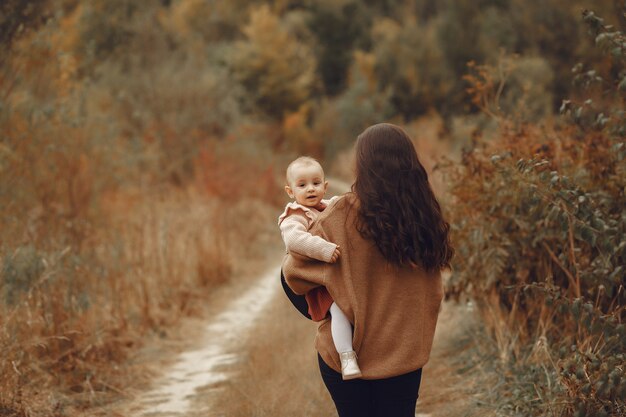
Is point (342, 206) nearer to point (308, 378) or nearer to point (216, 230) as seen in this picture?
point (308, 378)

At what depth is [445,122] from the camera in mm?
27781

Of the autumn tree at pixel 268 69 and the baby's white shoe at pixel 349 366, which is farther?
the autumn tree at pixel 268 69

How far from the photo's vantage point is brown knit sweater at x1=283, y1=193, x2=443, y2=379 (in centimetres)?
261

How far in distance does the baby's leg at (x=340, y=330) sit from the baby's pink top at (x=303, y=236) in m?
0.23

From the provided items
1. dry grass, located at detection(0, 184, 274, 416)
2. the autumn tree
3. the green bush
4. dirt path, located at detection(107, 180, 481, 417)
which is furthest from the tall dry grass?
the autumn tree

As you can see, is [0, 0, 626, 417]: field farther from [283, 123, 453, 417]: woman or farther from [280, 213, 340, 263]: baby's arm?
[280, 213, 340, 263]: baby's arm

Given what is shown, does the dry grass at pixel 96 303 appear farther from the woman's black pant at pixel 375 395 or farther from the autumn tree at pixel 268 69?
the autumn tree at pixel 268 69

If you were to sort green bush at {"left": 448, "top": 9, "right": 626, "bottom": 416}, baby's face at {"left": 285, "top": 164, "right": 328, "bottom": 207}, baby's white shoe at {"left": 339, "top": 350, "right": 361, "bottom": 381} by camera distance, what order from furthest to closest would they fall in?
green bush at {"left": 448, "top": 9, "right": 626, "bottom": 416} → baby's face at {"left": 285, "top": 164, "right": 328, "bottom": 207} → baby's white shoe at {"left": 339, "top": 350, "right": 361, "bottom": 381}

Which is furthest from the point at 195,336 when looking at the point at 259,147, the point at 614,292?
the point at 259,147

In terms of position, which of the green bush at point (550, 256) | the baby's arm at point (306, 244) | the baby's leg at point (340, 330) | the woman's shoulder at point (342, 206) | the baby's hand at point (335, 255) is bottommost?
the green bush at point (550, 256)

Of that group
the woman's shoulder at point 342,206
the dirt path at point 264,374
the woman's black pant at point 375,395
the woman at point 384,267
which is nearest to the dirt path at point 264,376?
the dirt path at point 264,374

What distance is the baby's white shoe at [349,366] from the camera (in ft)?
8.38

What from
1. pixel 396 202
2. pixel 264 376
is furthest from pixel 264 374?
pixel 396 202

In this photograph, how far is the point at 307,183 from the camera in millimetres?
2996
